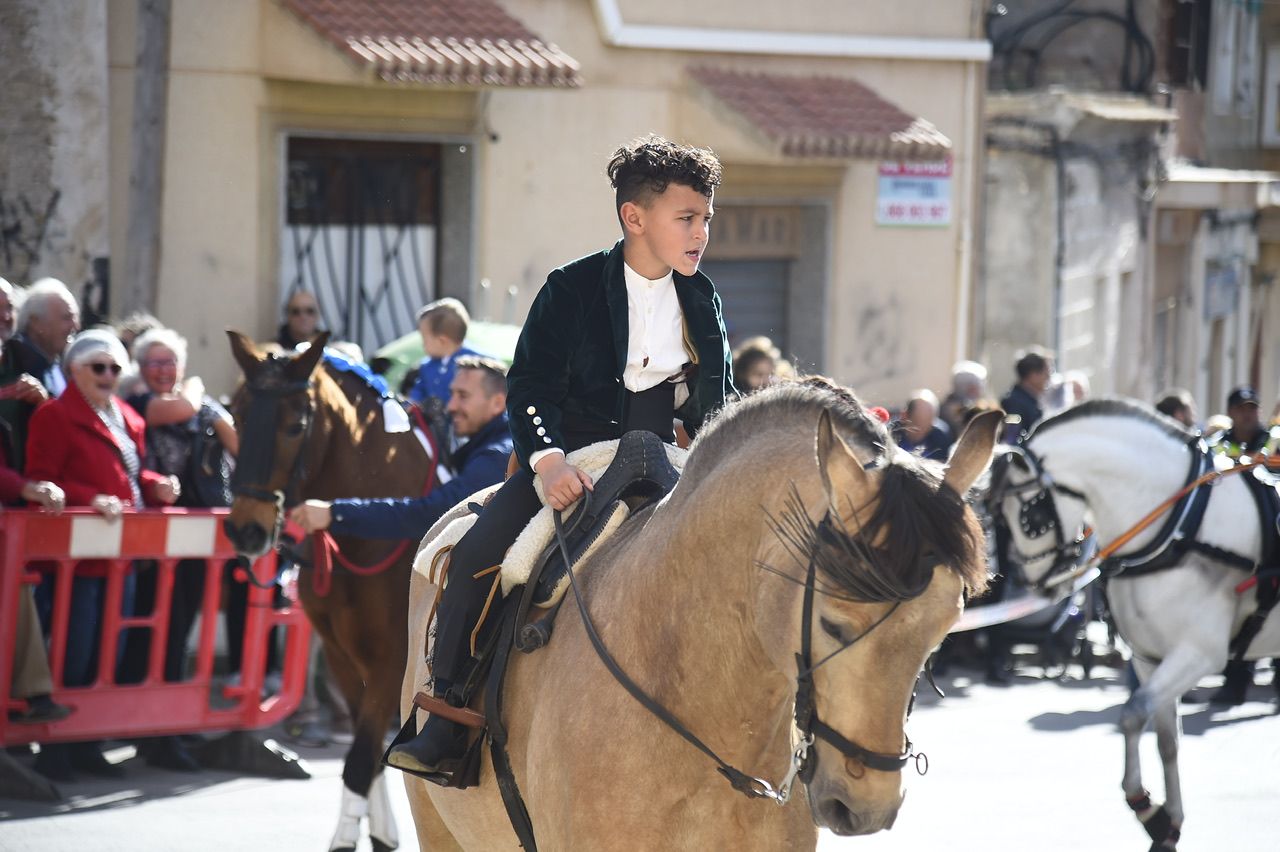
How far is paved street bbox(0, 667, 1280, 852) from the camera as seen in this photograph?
796 cm

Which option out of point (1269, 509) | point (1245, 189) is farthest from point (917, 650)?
point (1245, 189)

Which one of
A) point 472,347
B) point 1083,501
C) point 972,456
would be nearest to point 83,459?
point 472,347

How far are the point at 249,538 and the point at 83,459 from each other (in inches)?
61.7

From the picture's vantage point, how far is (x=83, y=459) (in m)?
8.66

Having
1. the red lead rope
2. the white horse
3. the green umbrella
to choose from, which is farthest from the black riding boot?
the green umbrella

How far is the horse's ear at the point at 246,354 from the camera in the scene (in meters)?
7.72

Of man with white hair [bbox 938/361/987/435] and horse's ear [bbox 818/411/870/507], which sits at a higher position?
horse's ear [bbox 818/411/870/507]

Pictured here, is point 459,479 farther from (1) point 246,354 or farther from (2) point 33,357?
(2) point 33,357

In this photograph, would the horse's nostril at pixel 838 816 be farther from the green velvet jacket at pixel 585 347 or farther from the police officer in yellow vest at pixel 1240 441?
the police officer in yellow vest at pixel 1240 441

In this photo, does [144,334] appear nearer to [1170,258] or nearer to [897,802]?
[897,802]

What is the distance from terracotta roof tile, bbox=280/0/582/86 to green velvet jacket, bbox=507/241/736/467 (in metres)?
7.90

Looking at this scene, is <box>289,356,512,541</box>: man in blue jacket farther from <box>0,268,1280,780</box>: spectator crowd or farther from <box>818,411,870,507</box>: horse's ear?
<box>818,411,870,507</box>: horse's ear

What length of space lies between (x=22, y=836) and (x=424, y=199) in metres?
7.40

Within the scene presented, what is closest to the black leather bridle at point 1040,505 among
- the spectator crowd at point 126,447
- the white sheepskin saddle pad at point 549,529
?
the spectator crowd at point 126,447
